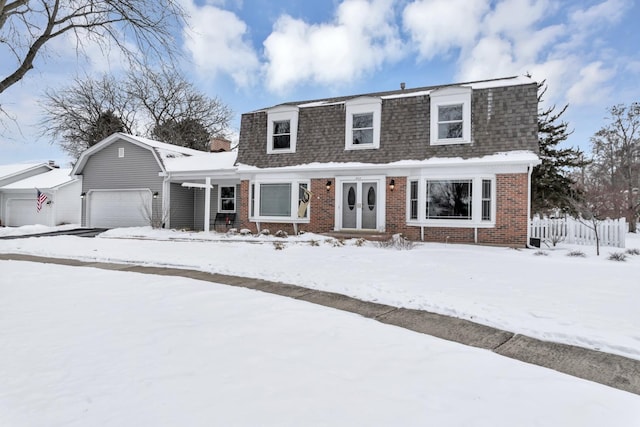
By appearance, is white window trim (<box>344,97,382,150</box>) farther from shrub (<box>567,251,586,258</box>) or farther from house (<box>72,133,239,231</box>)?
shrub (<box>567,251,586,258</box>)

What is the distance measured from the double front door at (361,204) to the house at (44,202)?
59.2 ft

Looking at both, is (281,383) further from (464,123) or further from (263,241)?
(464,123)

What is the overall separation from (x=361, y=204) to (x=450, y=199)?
3090 mm

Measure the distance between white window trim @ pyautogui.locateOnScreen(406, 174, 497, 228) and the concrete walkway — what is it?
737 centimetres

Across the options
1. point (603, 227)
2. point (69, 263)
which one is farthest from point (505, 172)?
point (69, 263)

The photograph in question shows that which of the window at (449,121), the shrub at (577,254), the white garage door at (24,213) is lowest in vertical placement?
the shrub at (577,254)

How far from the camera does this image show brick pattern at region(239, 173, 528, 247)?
11.4m

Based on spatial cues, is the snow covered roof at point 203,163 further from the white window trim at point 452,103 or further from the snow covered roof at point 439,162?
the white window trim at point 452,103

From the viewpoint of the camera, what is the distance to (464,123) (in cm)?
1223

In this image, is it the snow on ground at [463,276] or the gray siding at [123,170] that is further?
the gray siding at [123,170]

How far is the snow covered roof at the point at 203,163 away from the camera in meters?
16.7

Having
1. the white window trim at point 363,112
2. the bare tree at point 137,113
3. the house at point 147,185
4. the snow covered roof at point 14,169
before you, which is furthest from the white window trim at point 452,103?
the snow covered roof at point 14,169

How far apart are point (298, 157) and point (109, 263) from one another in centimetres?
785

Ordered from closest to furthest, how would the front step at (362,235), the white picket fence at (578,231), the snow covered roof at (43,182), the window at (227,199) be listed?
the white picket fence at (578,231) < the front step at (362,235) < the window at (227,199) < the snow covered roof at (43,182)
